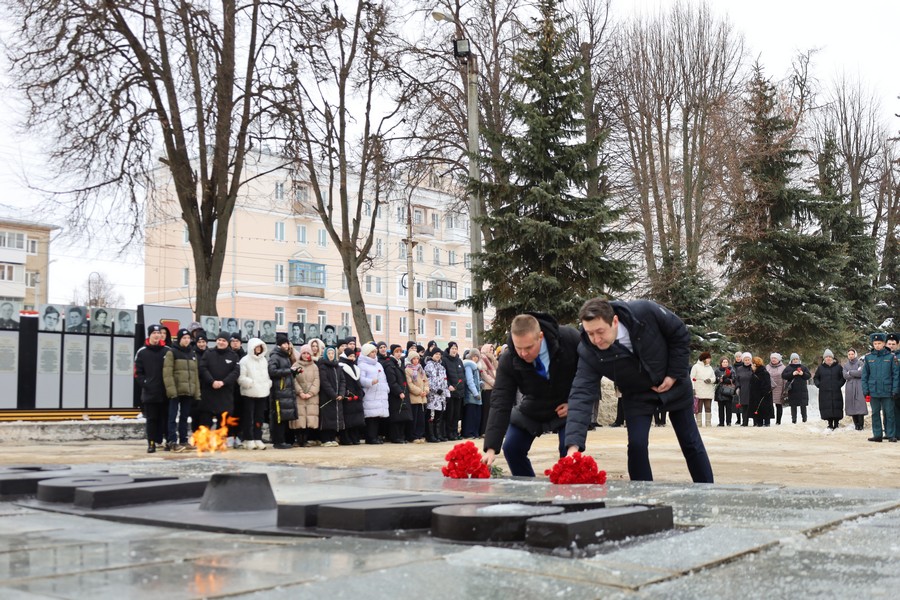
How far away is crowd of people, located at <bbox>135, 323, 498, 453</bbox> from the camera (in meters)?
14.3

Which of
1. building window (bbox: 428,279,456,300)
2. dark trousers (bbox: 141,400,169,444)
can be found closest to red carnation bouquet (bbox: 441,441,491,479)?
dark trousers (bbox: 141,400,169,444)

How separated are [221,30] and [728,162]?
18.8 metres

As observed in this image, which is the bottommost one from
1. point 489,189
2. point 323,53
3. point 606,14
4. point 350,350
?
point 350,350

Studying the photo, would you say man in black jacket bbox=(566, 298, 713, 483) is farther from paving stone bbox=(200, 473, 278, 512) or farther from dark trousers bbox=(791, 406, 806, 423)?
dark trousers bbox=(791, 406, 806, 423)

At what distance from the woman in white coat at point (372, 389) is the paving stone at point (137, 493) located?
35.5 feet

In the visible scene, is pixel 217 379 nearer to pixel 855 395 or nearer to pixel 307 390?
pixel 307 390

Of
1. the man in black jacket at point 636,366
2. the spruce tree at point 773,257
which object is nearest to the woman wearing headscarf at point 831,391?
the spruce tree at point 773,257

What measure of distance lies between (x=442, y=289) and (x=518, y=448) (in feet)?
216

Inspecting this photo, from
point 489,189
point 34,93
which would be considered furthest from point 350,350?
point 34,93

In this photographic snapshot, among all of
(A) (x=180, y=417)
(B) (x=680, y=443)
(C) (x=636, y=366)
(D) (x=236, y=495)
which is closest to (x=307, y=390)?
(A) (x=180, y=417)

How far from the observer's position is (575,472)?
20.2 feet

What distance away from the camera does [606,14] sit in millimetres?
31078

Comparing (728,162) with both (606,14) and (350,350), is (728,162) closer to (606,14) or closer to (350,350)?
(606,14)

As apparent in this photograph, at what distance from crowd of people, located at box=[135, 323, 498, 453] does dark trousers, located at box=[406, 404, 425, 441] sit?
2 centimetres
